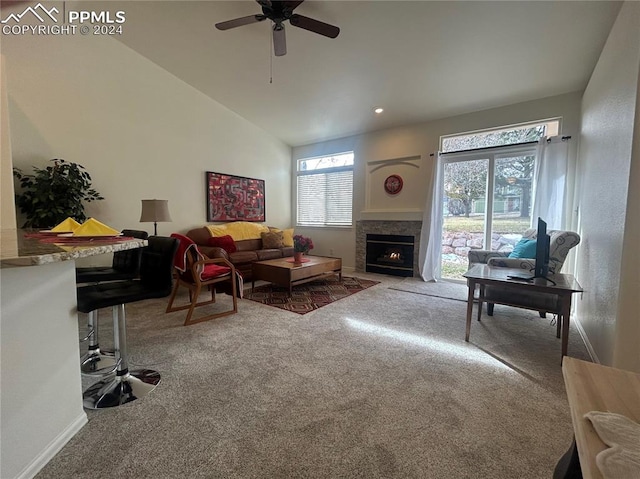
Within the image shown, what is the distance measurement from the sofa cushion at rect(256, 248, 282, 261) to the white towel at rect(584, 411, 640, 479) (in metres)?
4.38

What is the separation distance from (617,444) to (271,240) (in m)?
4.86

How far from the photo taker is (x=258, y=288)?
13.9ft

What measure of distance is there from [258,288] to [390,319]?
6.96 ft

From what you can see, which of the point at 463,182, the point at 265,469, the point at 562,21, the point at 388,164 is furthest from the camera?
the point at 388,164

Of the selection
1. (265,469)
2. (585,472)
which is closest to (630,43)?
(585,472)

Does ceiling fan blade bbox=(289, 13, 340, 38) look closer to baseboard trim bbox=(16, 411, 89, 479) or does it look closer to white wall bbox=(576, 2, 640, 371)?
white wall bbox=(576, 2, 640, 371)

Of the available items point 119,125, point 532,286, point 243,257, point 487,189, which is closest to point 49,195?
point 119,125

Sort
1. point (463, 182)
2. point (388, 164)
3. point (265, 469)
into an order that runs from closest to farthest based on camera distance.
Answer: point (265, 469)
point (463, 182)
point (388, 164)

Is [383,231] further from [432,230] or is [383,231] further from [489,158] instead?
[489,158]

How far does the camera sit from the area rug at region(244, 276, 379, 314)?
340 centimetres

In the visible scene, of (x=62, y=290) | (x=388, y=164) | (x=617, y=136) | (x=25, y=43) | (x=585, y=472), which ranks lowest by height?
(x=585, y=472)

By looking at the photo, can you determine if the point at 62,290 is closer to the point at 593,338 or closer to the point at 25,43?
the point at 25,43

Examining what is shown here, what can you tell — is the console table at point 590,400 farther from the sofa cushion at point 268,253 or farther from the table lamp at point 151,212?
the sofa cushion at point 268,253

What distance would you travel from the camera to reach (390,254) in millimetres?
5285
